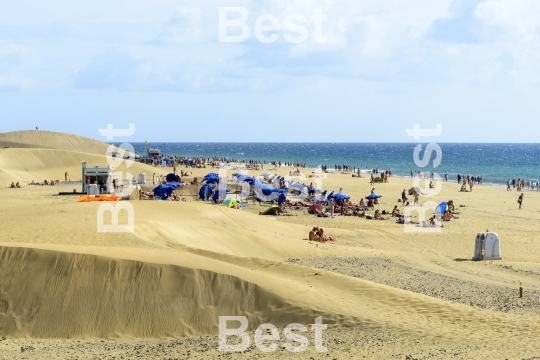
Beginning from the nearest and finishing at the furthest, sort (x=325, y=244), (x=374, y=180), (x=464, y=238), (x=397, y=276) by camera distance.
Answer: (x=397, y=276)
(x=325, y=244)
(x=464, y=238)
(x=374, y=180)

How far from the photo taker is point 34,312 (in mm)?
13859

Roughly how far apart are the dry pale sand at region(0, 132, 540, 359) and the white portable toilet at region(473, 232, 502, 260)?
0.49 m

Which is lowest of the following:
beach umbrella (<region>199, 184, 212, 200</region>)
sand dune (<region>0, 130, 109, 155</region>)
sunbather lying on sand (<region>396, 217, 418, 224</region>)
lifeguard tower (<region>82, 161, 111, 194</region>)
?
sunbather lying on sand (<region>396, 217, 418, 224</region>)

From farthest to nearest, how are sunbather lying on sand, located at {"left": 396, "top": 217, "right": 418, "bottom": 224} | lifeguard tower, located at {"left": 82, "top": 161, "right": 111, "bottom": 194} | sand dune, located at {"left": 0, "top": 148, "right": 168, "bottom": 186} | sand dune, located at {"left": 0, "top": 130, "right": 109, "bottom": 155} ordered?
sand dune, located at {"left": 0, "top": 130, "right": 109, "bottom": 155}, sand dune, located at {"left": 0, "top": 148, "right": 168, "bottom": 186}, lifeguard tower, located at {"left": 82, "top": 161, "right": 111, "bottom": 194}, sunbather lying on sand, located at {"left": 396, "top": 217, "right": 418, "bottom": 224}

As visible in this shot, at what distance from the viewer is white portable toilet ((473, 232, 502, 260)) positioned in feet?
74.6

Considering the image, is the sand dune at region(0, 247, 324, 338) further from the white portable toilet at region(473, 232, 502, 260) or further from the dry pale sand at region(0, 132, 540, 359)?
the white portable toilet at region(473, 232, 502, 260)

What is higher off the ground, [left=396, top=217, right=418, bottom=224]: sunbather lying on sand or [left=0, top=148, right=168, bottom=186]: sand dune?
[left=0, top=148, right=168, bottom=186]: sand dune

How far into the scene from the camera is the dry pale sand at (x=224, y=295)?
1191 cm

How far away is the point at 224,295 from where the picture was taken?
13898 millimetres

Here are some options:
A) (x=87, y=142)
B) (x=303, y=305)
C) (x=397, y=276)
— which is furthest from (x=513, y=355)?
(x=87, y=142)

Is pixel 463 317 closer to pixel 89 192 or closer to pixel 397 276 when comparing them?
pixel 397 276

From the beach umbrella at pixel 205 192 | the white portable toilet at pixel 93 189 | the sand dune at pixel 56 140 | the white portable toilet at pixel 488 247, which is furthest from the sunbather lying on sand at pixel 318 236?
the sand dune at pixel 56 140

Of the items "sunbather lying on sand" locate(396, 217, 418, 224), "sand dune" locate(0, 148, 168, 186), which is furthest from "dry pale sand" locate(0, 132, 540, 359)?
"sand dune" locate(0, 148, 168, 186)

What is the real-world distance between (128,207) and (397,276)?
10955mm
